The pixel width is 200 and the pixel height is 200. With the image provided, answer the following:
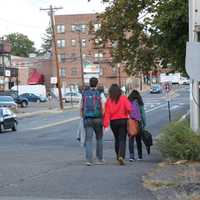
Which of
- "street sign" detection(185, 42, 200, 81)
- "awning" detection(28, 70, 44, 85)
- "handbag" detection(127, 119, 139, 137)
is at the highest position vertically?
"street sign" detection(185, 42, 200, 81)

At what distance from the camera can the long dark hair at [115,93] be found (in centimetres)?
1434

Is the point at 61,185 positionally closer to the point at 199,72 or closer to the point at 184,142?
the point at 199,72

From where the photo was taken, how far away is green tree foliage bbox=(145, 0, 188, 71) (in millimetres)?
21609

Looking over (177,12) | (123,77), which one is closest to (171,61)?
(177,12)

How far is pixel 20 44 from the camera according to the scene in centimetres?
18788

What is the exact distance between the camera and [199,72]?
11617 mm

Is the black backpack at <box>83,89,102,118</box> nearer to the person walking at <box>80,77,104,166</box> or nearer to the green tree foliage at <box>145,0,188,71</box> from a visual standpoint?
the person walking at <box>80,77,104,166</box>

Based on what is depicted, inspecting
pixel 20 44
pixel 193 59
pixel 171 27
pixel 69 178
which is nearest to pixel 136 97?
pixel 69 178

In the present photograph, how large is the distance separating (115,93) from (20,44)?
576 ft

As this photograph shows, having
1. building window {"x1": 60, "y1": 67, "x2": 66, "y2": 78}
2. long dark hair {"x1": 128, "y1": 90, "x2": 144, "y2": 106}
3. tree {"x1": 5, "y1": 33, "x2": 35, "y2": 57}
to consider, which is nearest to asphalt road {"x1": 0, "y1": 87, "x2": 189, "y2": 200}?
long dark hair {"x1": 128, "y1": 90, "x2": 144, "y2": 106}

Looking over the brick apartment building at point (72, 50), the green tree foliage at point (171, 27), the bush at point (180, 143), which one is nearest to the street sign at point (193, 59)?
the bush at point (180, 143)

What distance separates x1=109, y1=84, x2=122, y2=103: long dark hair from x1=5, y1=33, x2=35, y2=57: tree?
170 metres

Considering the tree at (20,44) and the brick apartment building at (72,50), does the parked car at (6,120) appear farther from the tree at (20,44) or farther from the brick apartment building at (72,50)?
the tree at (20,44)

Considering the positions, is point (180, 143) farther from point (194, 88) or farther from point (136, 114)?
point (194, 88)
